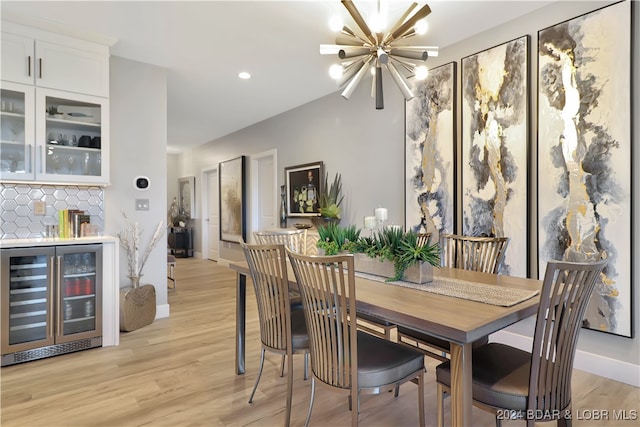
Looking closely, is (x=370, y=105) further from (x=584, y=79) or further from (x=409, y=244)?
(x=409, y=244)

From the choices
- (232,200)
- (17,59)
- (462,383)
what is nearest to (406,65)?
(462,383)

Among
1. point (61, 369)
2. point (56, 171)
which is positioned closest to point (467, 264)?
point (61, 369)

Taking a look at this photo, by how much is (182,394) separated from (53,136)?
Result: 2360 millimetres

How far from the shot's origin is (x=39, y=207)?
3.02m

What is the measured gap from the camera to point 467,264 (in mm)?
2416

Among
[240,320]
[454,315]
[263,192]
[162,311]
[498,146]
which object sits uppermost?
[498,146]

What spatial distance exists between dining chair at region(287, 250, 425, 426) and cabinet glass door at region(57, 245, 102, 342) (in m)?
2.15

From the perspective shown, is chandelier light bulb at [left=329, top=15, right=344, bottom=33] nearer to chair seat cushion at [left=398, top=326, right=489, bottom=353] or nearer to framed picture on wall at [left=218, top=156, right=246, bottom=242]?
chair seat cushion at [left=398, top=326, right=489, bottom=353]

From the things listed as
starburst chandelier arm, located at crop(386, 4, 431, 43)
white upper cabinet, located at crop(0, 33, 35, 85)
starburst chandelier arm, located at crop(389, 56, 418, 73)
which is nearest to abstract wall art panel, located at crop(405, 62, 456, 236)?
starburst chandelier arm, located at crop(389, 56, 418, 73)

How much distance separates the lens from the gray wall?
2414 millimetres

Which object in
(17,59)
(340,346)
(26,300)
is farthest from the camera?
(17,59)

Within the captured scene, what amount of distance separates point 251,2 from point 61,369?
117 inches

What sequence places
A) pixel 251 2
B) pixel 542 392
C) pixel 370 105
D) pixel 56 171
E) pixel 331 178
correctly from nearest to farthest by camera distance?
pixel 542 392 < pixel 251 2 < pixel 56 171 < pixel 370 105 < pixel 331 178

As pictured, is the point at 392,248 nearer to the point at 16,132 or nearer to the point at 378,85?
the point at 378,85
